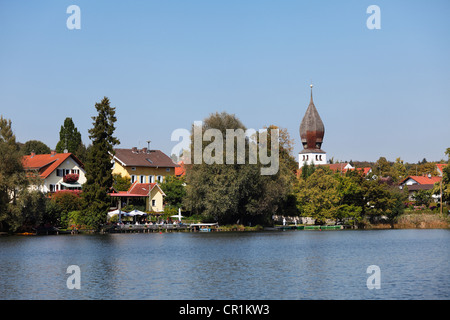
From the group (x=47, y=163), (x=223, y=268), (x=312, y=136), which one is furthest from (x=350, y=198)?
(x=312, y=136)

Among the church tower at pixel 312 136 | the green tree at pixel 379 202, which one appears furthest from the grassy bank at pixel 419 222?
the church tower at pixel 312 136

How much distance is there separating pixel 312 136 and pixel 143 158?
6647 centimetres

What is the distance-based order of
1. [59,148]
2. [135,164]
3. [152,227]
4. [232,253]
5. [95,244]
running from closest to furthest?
1. [232,253]
2. [95,244]
3. [152,227]
4. [135,164]
5. [59,148]

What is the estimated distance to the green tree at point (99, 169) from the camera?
7588 cm

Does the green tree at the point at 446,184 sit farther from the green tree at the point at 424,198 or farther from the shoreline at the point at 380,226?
the green tree at the point at 424,198

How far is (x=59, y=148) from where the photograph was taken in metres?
118

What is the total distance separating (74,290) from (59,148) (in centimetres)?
8855

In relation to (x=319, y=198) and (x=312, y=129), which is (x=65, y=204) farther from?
(x=312, y=129)

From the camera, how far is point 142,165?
10900 centimetres

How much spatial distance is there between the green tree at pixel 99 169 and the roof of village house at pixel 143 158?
1154 inches

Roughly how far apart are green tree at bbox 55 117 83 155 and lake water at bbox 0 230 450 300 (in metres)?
53.2

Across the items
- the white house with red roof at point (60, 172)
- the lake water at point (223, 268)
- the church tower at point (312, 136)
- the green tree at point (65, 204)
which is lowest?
the lake water at point (223, 268)
